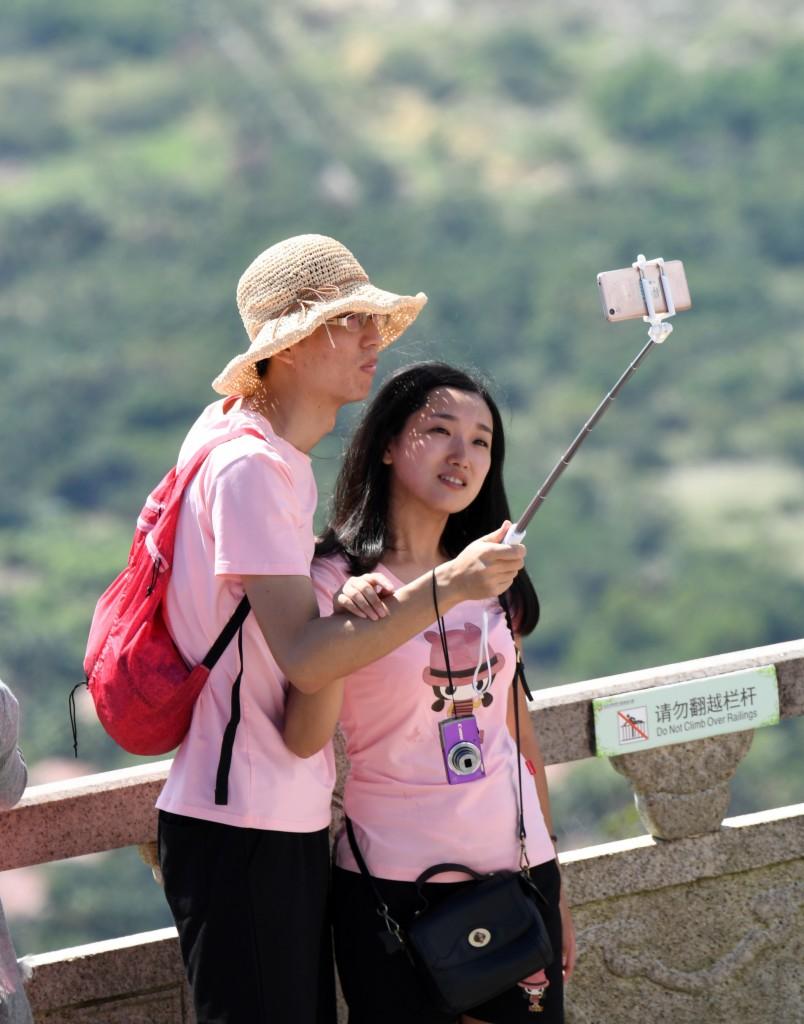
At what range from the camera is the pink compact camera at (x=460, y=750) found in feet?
7.00

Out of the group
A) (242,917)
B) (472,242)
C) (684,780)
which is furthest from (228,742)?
(472,242)

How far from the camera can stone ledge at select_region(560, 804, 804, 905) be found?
2.84 metres

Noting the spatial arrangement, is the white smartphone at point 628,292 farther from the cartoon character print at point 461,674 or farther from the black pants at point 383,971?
the black pants at point 383,971

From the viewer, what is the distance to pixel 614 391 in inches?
76.9

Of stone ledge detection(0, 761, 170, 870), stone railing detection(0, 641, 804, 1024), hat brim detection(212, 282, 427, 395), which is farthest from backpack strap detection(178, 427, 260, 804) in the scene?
stone railing detection(0, 641, 804, 1024)

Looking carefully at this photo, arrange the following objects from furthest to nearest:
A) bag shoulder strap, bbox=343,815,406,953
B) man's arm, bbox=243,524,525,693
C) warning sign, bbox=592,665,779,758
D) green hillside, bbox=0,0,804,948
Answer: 1. green hillside, bbox=0,0,804,948
2. warning sign, bbox=592,665,779,758
3. bag shoulder strap, bbox=343,815,406,953
4. man's arm, bbox=243,524,525,693

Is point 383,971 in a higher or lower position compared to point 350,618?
lower

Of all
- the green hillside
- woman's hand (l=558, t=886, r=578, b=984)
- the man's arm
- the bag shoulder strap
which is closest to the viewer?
the man's arm

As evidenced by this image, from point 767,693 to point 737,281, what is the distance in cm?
4973

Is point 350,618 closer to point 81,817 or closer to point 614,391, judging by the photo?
point 614,391

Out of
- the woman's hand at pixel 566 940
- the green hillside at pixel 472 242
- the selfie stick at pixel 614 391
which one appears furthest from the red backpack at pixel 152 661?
the green hillside at pixel 472 242

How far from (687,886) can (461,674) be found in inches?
38.5

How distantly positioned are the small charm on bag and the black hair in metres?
0.50

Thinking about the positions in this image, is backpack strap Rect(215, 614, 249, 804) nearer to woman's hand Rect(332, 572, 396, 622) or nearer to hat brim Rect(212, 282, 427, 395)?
woman's hand Rect(332, 572, 396, 622)
